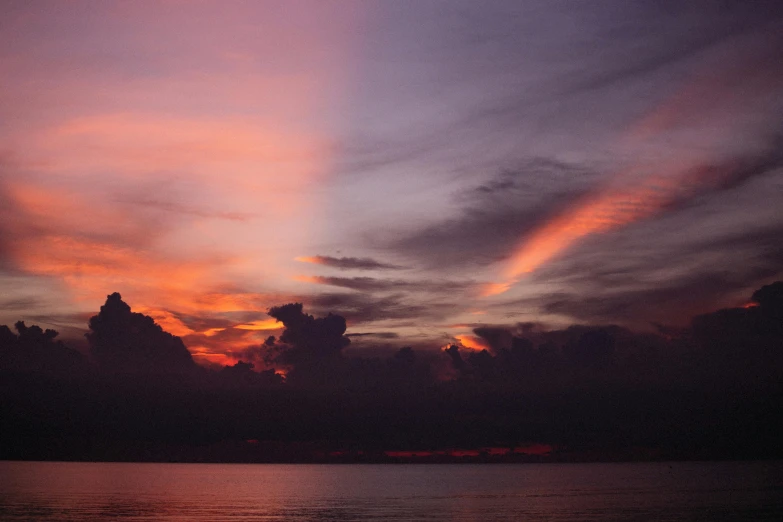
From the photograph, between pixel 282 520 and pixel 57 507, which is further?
pixel 57 507

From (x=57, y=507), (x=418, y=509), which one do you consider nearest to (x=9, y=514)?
(x=57, y=507)

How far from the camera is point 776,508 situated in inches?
7190

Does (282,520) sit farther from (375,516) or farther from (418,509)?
(418,509)

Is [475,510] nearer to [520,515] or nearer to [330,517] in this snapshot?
[520,515]

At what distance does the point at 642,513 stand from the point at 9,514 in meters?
146

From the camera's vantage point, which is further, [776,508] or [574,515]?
[776,508]

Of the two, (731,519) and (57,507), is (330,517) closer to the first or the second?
A: (57,507)

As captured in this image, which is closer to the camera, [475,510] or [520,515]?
[520,515]

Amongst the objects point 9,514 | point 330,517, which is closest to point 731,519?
point 330,517

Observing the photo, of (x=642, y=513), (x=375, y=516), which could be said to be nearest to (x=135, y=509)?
(x=375, y=516)

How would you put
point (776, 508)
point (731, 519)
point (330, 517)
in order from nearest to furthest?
point (731, 519), point (330, 517), point (776, 508)

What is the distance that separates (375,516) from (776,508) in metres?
99.7

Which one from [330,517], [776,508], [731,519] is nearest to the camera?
[731,519]

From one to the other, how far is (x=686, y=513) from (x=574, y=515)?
2732cm
